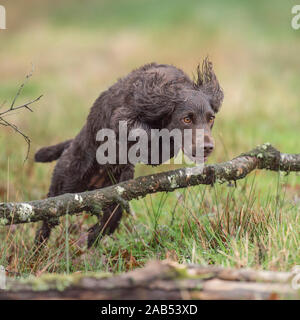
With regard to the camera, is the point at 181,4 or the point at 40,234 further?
the point at 181,4

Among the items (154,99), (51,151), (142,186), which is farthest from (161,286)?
(51,151)

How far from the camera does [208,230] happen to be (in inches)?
161

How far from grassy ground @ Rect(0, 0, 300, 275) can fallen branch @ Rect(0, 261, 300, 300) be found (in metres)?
0.65

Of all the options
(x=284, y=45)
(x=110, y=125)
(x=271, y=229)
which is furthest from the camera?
(x=284, y=45)

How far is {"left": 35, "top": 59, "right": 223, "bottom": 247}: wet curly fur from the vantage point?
4.11 m

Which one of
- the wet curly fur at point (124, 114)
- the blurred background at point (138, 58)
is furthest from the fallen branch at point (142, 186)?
the blurred background at point (138, 58)

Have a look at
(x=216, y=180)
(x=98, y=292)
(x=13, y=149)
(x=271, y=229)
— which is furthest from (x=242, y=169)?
(x=13, y=149)

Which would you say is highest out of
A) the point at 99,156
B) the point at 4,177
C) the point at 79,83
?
the point at 79,83

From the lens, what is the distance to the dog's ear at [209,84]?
14.1 ft

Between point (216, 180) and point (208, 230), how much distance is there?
18.0 inches

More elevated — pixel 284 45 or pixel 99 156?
pixel 284 45

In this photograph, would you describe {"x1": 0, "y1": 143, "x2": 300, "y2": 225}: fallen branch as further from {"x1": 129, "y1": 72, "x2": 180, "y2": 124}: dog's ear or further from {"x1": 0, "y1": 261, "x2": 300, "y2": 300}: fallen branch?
{"x1": 0, "y1": 261, "x2": 300, "y2": 300}: fallen branch

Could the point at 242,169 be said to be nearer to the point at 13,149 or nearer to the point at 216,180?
the point at 216,180

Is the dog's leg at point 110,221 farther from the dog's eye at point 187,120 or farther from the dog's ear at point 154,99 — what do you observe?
the dog's eye at point 187,120
